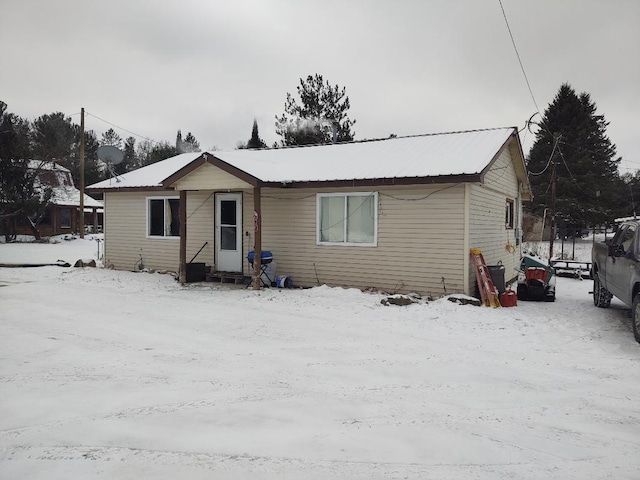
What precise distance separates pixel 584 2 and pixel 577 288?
→ 7373 mm

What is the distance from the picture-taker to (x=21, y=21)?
488 inches

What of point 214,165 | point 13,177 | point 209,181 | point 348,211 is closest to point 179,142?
point 13,177

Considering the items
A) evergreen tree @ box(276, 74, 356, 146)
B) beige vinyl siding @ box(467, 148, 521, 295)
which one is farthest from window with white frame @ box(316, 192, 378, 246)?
evergreen tree @ box(276, 74, 356, 146)

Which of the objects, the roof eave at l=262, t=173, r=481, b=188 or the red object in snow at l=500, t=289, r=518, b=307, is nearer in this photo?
the roof eave at l=262, t=173, r=481, b=188

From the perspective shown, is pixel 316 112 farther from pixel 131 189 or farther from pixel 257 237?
pixel 257 237

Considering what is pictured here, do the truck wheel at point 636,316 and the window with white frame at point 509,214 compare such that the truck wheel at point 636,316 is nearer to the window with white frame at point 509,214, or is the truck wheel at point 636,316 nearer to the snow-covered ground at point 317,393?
the snow-covered ground at point 317,393

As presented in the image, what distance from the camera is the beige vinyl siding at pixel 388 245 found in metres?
9.97

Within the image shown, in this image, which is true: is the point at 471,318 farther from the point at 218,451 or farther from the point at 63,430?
the point at 63,430

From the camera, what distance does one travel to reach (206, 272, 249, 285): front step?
40.6ft

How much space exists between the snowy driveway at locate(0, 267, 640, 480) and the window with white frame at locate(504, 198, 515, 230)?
5264 millimetres

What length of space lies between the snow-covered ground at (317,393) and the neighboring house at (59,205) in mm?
27280

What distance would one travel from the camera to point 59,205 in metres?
32.9

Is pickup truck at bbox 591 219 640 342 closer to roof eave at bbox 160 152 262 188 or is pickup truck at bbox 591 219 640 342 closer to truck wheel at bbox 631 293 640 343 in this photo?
truck wheel at bbox 631 293 640 343

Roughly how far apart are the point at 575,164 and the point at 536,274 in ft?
96.4
